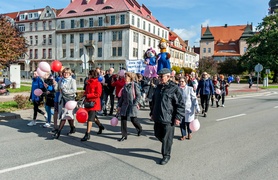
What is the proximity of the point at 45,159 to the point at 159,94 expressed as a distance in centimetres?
271

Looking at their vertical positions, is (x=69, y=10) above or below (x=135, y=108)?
above

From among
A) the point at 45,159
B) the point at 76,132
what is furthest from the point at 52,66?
the point at 45,159

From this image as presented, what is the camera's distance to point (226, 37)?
101 m

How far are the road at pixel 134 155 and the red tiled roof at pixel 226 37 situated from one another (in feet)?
316

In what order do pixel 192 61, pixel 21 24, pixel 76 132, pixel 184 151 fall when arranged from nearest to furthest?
1. pixel 184 151
2. pixel 76 132
3. pixel 21 24
4. pixel 192 61

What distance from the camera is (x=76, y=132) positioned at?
7484mm

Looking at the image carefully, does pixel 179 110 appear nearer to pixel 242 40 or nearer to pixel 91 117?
pixel 91 117

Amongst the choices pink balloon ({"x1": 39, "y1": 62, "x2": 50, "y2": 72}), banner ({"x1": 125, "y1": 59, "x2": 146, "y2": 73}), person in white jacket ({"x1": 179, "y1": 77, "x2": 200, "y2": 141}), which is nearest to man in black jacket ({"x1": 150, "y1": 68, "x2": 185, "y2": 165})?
person in white jacket ({"x1": 179, "y1": 77, "x2": 200, "y2": 141})

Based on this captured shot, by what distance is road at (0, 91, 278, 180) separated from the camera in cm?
442

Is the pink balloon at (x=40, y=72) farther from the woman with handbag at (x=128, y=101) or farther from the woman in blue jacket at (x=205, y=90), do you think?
the woman in blue jacket at (x=205, y=90)

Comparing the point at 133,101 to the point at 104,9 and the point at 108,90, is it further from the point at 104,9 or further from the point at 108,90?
the point at 104,9

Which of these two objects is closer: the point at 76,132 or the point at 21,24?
the point at 76,132

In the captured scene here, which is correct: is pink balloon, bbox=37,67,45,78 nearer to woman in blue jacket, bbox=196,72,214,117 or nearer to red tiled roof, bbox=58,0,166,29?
woman in blue jacket, bbox=196,72,214,117

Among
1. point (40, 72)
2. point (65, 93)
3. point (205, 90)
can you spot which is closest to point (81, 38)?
point (205, 90)
